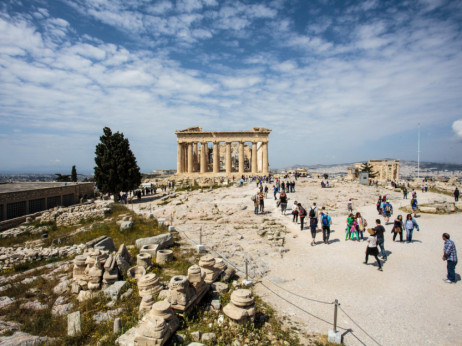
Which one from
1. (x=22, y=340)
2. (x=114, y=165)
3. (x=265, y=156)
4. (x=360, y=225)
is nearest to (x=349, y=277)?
(x=360, y=225)

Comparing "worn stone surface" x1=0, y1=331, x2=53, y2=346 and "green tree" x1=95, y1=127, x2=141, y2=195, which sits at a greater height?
"green tree" x1=95, y1=127, x2=141, y2=195

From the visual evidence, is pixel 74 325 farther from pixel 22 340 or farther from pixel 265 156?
pixel 265 156

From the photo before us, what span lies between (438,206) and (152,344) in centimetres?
2311

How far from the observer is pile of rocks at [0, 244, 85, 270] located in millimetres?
12750

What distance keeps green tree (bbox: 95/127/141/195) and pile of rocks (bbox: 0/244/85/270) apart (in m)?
16.7

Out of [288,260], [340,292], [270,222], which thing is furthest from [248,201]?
[340,292]

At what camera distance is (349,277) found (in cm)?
930

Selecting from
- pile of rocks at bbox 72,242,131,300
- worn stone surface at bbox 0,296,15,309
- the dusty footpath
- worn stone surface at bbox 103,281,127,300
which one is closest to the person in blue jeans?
the dusty footpath

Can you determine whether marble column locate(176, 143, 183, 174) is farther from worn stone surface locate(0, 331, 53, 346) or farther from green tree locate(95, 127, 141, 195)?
worn stone surface locate(0, 331, 53, 346)

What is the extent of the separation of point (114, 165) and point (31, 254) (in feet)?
60.2

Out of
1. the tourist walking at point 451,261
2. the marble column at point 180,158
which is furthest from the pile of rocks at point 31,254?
the marble column at point 180,158

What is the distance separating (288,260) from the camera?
37.2 feet

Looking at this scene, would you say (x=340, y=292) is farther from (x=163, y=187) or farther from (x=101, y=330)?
(x=163, y=187)

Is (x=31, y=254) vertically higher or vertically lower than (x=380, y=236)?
lower
